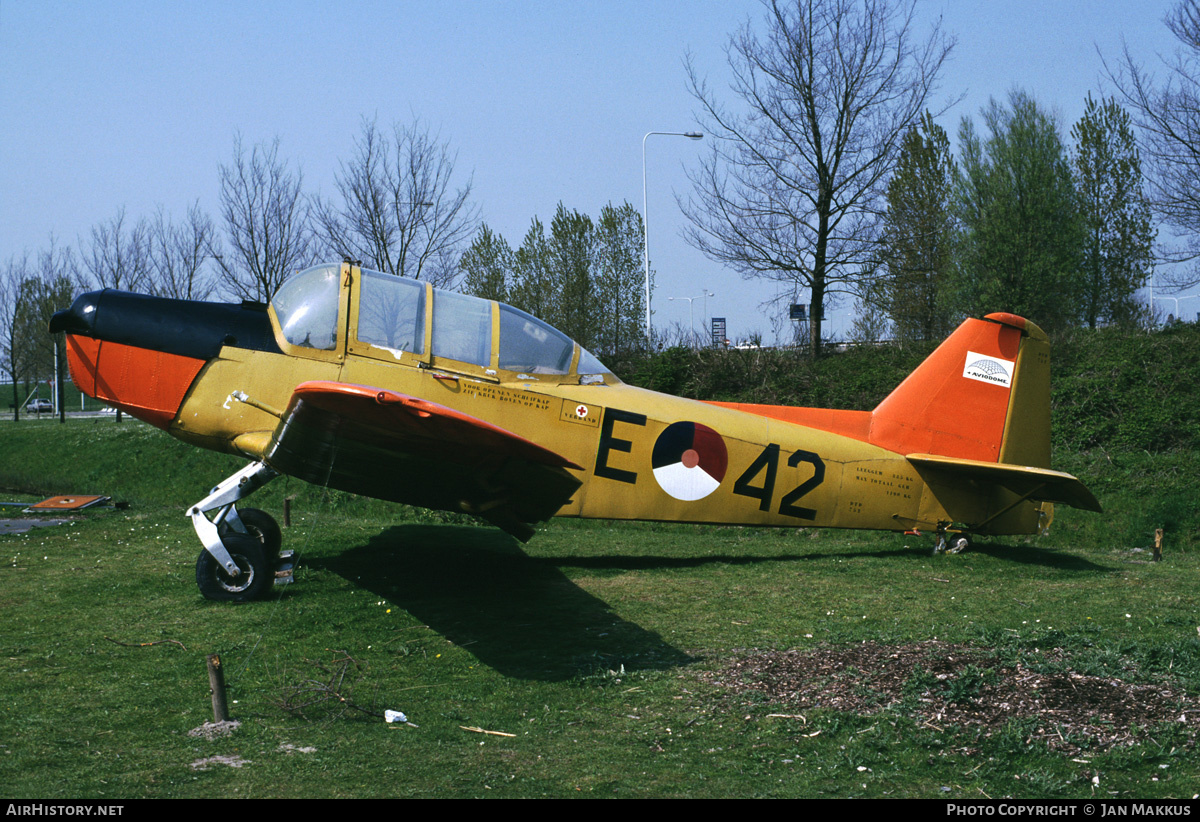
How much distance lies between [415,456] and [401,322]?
1878mm

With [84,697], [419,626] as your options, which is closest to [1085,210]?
[419,626]

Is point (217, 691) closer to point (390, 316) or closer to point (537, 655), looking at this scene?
point (537, 655)

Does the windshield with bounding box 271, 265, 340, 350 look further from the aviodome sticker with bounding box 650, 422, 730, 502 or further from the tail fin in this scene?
the tail fin

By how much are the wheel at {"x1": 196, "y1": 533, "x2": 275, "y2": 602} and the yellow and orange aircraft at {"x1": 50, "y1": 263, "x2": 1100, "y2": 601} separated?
12 millimetres

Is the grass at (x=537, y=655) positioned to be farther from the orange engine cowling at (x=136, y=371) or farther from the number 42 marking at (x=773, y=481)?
the orange engine cowling at (x=136, y=371)

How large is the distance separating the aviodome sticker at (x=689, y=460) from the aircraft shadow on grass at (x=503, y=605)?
1.39 metres

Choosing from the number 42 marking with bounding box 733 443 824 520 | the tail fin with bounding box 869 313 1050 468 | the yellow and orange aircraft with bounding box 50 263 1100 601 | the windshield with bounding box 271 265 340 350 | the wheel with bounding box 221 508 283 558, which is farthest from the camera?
the tail fin with bounding box 869 313 1050 468

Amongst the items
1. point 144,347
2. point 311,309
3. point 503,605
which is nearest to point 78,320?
point 144,347

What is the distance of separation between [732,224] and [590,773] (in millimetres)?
16224

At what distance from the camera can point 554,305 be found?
27.0m

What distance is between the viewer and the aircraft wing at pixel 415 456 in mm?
4629

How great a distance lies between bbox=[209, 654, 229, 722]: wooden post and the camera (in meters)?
4.15

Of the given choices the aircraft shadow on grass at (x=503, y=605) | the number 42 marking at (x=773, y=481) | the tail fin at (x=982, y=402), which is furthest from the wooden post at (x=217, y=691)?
the tail fin at (x=982, y=402)

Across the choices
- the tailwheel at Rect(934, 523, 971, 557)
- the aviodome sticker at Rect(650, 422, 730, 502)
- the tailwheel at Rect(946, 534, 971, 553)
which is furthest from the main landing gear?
the tailwheel at Rect(946, 534, 971, 553)
